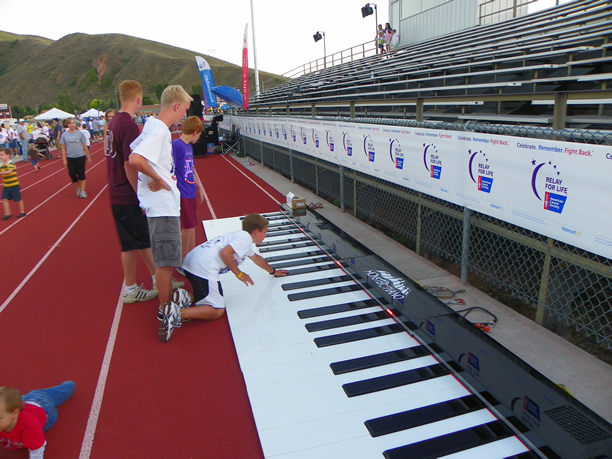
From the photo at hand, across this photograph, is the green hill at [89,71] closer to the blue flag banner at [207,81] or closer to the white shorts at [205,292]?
the blue flag banner at [207,81]

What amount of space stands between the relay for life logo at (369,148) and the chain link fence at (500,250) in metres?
0.48

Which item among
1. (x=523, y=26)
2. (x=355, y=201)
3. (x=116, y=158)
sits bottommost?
(x=355, y=201)

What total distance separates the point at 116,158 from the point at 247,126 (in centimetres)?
1341

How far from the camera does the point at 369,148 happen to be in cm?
639

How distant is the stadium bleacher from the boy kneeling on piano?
2.70 meters

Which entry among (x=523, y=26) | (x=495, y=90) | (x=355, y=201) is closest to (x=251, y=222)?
(x=355, y=201)

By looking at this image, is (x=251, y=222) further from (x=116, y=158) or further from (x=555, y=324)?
(x=555, y=324)

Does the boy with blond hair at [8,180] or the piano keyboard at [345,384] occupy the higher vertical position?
the boy with blond hair at [8,180]

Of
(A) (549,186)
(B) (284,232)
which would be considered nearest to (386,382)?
(A) (549,186)

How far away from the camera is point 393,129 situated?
5.61 metres

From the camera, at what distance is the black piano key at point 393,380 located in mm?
2884

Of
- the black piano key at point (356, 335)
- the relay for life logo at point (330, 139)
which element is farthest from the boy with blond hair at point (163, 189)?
the relay for life logo at point (330, 139)

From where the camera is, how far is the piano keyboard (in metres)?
2.40

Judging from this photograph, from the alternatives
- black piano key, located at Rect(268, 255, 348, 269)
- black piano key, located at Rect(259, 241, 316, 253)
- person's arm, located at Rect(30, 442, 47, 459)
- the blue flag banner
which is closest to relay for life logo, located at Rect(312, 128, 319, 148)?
black piano key, located at Rect(259, 241, 316, 253)
